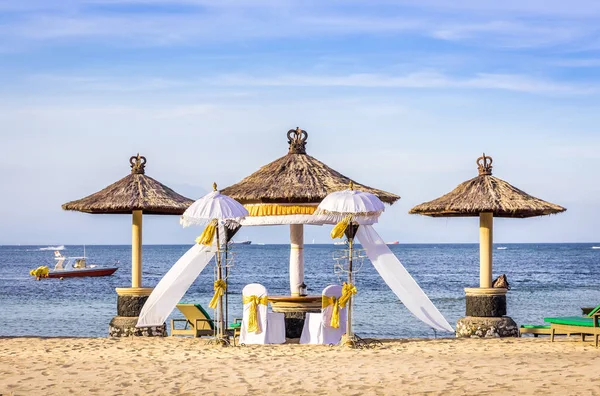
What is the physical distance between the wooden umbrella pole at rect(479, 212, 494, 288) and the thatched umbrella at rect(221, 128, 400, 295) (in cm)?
156

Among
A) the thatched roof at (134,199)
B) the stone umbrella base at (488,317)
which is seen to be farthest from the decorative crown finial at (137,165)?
the stone umbrella base at (488,317)

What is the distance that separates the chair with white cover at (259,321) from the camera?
1318 centimetres

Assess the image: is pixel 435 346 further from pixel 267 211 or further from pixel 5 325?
pixel 5 325

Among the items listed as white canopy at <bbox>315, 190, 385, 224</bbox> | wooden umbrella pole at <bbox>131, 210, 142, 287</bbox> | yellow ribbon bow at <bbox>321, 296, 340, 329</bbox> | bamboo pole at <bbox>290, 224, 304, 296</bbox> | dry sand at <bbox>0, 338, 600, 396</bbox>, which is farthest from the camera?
wooden umbrella pole at <bbox>131, 210, 142, 287</bbox>

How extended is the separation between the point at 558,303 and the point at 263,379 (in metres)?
27.4

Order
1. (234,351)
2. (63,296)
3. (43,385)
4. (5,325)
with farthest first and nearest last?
1. (63,296)
2. (5,325)
3. (234,351)
4. (43,385)

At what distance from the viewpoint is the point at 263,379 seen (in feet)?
34.2

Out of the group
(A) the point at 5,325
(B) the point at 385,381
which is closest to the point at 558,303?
(A) the point at 5,325

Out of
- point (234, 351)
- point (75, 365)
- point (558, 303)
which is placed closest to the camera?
point (75, 365)

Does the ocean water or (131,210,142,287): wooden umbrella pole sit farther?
the ocean water

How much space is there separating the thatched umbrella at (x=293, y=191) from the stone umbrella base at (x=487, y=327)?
2312 mm

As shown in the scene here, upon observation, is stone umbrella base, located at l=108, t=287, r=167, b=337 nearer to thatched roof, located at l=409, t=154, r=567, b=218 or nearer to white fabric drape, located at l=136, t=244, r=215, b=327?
white fabric drape, located at l=136, t=244, r=215, b=327

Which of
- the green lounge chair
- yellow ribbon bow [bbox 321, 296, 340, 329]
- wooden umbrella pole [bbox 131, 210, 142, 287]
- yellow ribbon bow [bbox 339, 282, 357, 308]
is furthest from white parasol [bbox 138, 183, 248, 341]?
the green lounge chair

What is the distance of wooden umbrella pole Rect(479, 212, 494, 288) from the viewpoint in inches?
587
